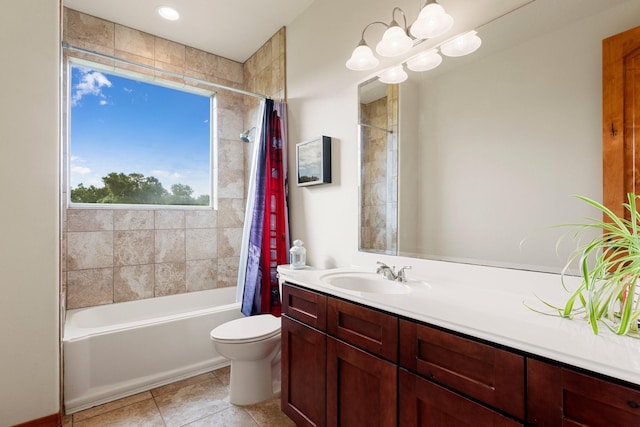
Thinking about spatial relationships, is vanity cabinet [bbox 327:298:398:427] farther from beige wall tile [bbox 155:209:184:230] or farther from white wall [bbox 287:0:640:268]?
beige wall tile [bbox 155:209:184:230]

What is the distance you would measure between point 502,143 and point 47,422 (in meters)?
2.63

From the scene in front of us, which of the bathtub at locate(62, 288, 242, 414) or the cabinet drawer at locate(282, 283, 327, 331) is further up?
the cabinet drawer at locate(282, 283, 327, 331)

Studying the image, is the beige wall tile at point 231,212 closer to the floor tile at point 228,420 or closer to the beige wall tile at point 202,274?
the beige wall tile at point 202,274

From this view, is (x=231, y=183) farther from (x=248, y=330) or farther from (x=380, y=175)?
(x=380, y=175)

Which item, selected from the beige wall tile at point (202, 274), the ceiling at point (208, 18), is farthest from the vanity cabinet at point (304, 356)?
the ceiling at point (208, 18)

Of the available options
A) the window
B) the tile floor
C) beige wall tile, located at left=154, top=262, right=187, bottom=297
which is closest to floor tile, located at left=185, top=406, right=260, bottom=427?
the tile floor

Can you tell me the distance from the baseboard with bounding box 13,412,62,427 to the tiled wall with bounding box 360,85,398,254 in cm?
192

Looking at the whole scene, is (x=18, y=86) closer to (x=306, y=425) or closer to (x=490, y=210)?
(x=306, y=425)

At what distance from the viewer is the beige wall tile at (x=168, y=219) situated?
2924 millimetres

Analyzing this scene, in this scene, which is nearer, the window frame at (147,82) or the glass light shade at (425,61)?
the glass light shade at (425,61)

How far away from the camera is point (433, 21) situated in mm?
1467

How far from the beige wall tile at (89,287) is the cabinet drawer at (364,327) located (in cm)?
226

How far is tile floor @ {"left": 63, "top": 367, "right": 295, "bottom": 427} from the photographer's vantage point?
173 centimetres

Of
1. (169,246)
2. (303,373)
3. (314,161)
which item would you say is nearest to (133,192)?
(169,246)
